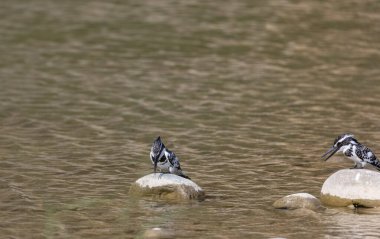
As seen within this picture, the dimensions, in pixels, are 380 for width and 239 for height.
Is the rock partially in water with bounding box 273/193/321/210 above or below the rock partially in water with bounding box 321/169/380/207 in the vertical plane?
below

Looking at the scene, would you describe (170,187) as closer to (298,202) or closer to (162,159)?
(162,159)

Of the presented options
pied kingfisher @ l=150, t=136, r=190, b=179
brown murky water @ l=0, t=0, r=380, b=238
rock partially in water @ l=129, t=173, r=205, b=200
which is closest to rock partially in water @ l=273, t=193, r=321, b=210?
brown murky water @ l=0, t=0, r=380, b=238

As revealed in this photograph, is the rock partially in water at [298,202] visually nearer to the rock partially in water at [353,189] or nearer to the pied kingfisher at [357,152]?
the rock partially in water at [353,189]

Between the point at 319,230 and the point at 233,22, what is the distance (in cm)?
2045

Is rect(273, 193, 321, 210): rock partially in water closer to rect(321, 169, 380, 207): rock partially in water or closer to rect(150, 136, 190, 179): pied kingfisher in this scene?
rect(321, 169, 380, 207): rock partially in water

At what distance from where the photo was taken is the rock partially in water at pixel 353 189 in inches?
604

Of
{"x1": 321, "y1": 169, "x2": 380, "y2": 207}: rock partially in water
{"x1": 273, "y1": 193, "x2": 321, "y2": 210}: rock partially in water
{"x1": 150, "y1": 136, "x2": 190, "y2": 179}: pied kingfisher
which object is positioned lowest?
{"x1": 273, "y1": 193, "x2": 321, "y2": 210}: rock partially in water

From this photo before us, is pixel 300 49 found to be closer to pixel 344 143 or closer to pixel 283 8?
pixel 283 8

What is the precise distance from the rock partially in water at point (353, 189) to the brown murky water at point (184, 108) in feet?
0.77

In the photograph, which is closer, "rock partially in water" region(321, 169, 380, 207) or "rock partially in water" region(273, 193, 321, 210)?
"rock partially in water" region(321, 169, 380, 207)

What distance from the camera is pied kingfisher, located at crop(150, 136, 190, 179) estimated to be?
16141mm

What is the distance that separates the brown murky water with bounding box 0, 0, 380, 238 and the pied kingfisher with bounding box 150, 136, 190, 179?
0.69 m

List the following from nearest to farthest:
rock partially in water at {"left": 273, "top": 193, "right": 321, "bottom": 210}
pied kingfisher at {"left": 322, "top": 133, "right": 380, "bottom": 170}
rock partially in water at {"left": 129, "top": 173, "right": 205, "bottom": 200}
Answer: rock partially in water at {"left": 273, "top": 193, "right": 321, "bottom": 210}, rock partially in water at {"left": 129, "top": 173, "right": 205, "bottom": 200}, pied kingfisher at {"left": 322, "top": 133, "right": 380, "bottom": 170}

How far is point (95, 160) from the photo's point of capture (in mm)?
19188
